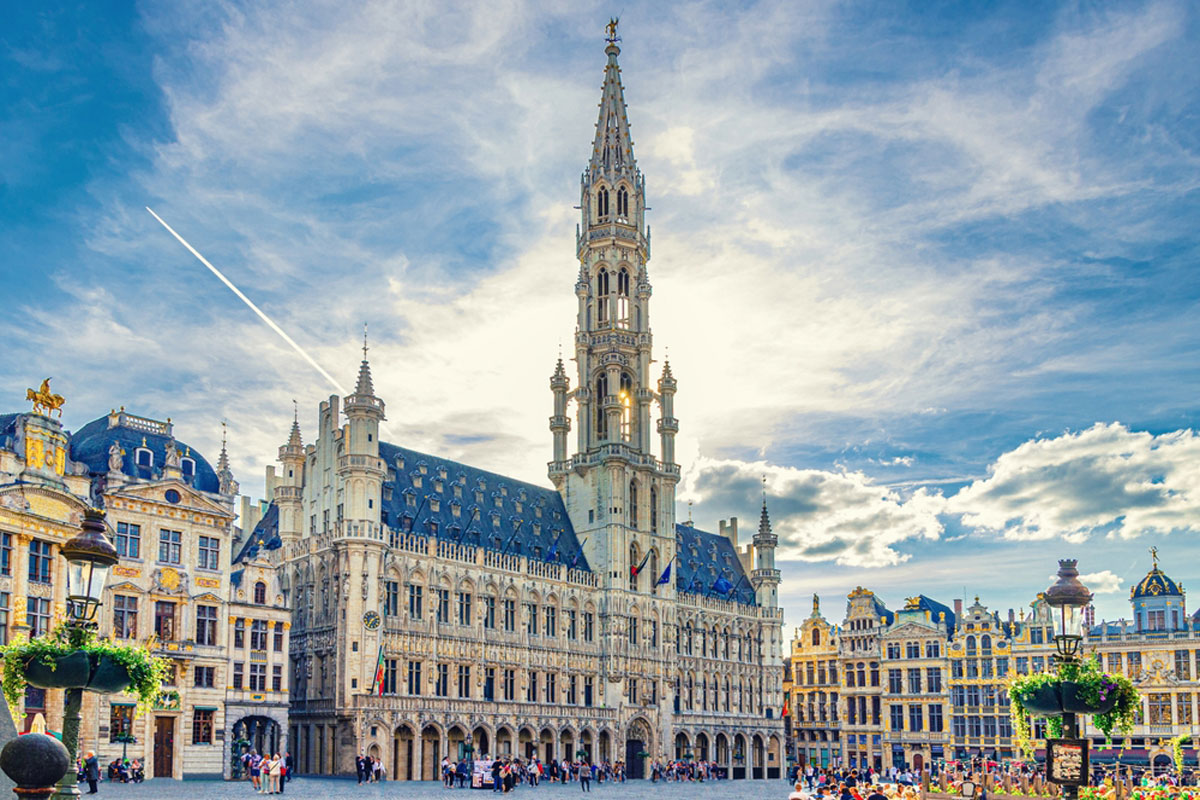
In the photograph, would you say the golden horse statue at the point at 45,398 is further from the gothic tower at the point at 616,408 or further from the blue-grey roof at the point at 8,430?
the gothic tower at the point at 616,408

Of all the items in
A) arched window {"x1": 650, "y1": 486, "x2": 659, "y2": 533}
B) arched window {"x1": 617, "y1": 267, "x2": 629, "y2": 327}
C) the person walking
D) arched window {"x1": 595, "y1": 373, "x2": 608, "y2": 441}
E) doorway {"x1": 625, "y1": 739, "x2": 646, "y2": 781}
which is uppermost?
arched window {"x1": 617, "y1": 267, "x2": 629, "y2": 327}

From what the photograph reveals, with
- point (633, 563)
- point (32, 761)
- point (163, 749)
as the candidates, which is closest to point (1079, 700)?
point (32, 761)

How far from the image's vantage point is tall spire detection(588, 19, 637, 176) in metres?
93.8

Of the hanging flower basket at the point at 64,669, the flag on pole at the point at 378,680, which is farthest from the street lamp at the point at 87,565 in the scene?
the flag on pole at the point at 378,680

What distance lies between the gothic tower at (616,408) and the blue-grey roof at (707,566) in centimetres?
731

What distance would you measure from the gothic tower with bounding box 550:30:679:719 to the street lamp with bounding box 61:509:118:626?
6405 cm

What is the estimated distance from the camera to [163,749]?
5388 centimetres

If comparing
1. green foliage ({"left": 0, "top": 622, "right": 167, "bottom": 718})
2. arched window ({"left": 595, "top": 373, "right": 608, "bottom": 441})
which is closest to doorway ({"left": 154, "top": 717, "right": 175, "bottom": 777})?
green foliage ({"left": 0, "top": 622, "right": 167, "bottom": 718})

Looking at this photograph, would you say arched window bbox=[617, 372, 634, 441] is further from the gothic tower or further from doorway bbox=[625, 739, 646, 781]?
doorway bbox=[625, 739, 646, 781]

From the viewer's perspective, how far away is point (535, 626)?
247 feet

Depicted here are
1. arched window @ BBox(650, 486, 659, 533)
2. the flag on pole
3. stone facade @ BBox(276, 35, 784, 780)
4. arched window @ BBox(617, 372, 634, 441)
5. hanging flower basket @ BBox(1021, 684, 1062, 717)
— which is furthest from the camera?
arched window @ BBox(617, 372, 634, 441)

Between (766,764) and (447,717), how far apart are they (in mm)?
35554

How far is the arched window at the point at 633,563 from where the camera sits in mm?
82562

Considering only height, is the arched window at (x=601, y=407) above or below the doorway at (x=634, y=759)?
above
